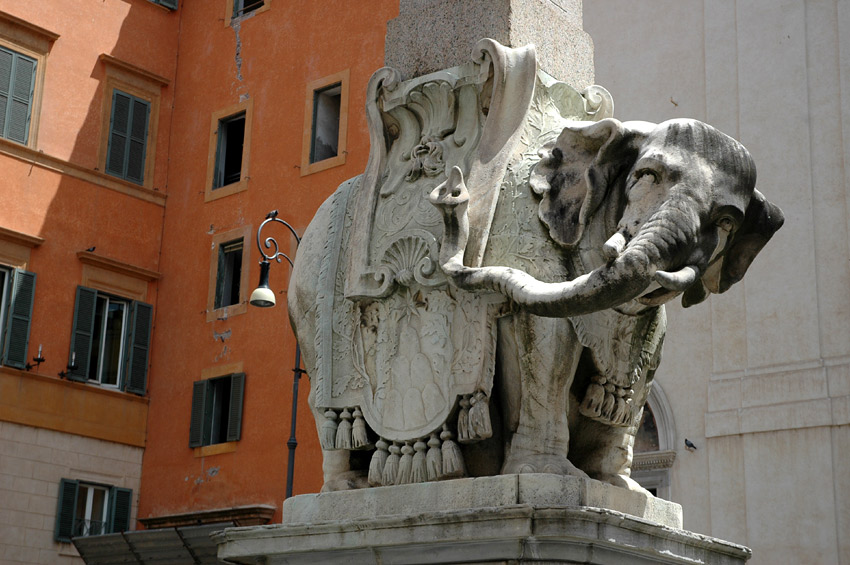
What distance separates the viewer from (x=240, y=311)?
2311cm

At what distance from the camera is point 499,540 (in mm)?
4324

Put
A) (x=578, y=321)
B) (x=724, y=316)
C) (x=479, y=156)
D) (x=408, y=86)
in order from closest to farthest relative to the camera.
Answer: (x=578, y=321) < (x=479, y=156) < (x=408, y=86) < (x=724, y=316)

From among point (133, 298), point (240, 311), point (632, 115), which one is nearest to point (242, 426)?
point (240, 311)

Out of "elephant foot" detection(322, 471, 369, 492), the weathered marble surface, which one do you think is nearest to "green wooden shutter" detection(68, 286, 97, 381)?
the weathered marble surface

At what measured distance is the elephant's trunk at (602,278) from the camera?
4.20 m

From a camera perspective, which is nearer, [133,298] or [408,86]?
[408,86]

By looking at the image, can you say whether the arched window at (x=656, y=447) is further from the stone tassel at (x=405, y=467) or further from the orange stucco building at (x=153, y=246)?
the stone tassel at (x=405, y=467)

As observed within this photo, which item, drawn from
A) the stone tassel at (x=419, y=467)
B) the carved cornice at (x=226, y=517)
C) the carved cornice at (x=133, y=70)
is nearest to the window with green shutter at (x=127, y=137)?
the carved cornice at (x=133, y=70)

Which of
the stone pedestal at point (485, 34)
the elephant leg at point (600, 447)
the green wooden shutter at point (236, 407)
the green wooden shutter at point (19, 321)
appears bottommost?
the elephant leg at point (600, 447)

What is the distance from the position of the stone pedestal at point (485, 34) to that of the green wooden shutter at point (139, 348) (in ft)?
62.1

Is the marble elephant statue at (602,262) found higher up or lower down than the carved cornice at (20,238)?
lower down

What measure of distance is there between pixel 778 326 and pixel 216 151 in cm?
1083

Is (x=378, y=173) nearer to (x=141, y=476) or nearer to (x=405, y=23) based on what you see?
(x=405, y=23)

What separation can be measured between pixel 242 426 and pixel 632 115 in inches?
312
